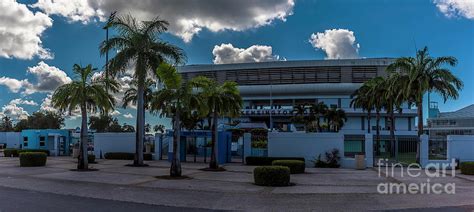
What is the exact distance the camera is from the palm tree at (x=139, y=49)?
1150 inches

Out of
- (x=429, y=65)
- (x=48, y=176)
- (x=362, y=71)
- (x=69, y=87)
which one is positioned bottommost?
(x=48, y=176)

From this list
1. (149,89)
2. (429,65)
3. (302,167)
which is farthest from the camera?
(149,89)

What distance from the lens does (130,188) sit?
1692 cm

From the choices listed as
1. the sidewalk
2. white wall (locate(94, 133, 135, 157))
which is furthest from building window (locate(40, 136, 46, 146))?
the sidewalk

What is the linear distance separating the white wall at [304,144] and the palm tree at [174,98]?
12.9 meters

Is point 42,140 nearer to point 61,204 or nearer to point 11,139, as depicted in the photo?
point 11,139

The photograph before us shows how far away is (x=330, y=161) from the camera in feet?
103

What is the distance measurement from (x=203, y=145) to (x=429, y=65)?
17.8 m

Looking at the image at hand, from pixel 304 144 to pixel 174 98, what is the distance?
13.9 meters

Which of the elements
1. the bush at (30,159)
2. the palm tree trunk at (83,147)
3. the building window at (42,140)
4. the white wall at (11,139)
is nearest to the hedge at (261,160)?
the palm tree trunk at (83,147)

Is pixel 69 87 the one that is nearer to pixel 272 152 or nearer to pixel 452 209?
pixel 272 152

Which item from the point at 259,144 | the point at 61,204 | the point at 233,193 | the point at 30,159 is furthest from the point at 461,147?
the point at 30,159

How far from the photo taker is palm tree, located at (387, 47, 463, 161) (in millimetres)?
30812

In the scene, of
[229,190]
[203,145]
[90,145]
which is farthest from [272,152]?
[90,145]
